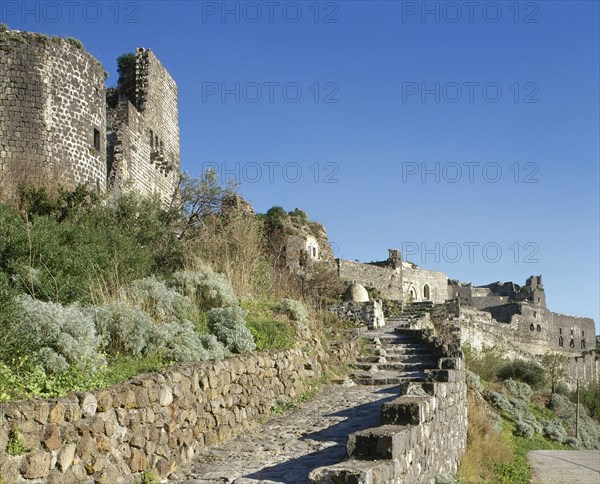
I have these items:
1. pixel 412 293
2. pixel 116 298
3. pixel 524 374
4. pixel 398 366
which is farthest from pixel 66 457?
pixel 412 293

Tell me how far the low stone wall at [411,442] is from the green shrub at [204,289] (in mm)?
3926

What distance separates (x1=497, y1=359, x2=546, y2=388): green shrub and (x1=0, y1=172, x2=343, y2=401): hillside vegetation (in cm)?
1878

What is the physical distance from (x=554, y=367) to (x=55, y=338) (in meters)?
35.8

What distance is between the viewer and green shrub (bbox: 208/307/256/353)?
1087 cm

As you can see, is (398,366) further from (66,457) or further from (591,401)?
(591,401)

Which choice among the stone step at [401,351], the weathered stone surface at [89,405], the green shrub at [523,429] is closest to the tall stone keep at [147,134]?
the stone step at [401,351]

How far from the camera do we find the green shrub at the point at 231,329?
428 inches

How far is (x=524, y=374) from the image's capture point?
3334 cm

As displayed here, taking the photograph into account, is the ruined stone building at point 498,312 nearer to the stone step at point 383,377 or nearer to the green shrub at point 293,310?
the stone step at point 383,377

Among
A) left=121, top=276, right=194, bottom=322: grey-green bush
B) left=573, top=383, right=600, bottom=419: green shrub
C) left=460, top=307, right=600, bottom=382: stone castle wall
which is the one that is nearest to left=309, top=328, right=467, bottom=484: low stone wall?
left=121, top=276, right=194, bottom=322: grey-green bush

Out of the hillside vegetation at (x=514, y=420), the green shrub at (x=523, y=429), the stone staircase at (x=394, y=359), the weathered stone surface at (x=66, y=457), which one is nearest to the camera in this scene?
the weathered stone surface at (x=66, y=457)

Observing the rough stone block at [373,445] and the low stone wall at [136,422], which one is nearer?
the low stone wall at [136,422]

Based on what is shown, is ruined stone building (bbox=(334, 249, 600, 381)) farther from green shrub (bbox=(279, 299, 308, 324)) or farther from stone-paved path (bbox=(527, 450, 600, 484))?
green shrub (bbox=(279, 299, 308, 324))

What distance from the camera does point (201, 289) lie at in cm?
1244
